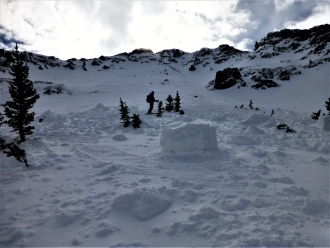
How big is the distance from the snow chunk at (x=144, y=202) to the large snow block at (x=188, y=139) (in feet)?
9.01

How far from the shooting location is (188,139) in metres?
7.20

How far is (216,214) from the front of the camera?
3.90m

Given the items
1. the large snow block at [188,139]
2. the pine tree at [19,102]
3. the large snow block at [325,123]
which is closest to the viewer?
the large snow block at [188,139]

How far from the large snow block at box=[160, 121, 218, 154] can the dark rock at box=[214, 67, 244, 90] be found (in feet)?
92.8

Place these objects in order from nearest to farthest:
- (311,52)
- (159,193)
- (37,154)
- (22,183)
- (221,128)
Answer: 1. (159,193)
2. (22,183)
3. (37,154)
4. (221,128)
5. (311,52)

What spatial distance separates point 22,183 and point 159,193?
386cm

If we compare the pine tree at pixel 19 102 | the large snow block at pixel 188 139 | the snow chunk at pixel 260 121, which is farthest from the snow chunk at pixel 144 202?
the snow chunk at pixel 260 121

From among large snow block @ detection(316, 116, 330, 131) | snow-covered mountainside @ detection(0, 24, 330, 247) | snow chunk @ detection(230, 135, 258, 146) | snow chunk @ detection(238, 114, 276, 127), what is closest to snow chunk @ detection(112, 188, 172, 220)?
snow-covered mountainside @ detection(0, 24, 330, 247)

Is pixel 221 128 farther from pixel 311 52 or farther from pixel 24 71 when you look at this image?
pixel 311 52

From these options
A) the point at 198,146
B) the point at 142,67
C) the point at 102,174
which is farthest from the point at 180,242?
the point at 142,67

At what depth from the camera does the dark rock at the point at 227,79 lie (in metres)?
33.5

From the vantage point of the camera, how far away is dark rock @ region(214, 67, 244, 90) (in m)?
33.5

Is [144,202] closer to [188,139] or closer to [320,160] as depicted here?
[188,139]

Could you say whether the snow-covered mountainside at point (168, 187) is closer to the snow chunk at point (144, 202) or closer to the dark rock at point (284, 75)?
the snow chunk at point (144, 202)
